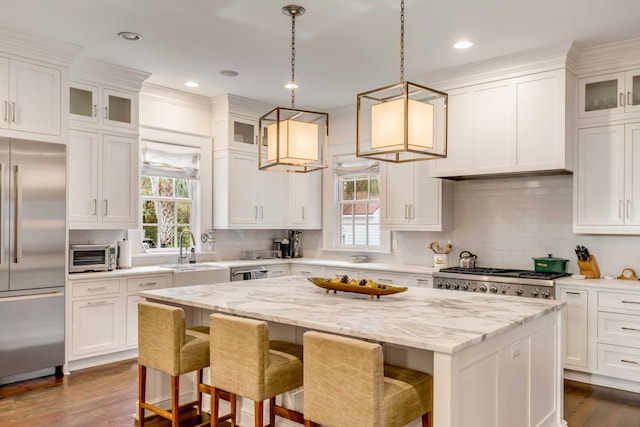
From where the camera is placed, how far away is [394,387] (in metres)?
2.22

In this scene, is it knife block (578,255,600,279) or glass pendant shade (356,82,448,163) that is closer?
glass pendant shade (356,82,448,163)

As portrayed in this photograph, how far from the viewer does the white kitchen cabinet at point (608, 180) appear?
166 inches

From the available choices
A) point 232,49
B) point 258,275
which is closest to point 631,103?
point 232,49

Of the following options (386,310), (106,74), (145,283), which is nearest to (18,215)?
(145,283)

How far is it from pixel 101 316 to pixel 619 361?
179 inches

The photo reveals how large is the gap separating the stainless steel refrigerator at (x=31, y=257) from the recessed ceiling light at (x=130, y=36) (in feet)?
3.67

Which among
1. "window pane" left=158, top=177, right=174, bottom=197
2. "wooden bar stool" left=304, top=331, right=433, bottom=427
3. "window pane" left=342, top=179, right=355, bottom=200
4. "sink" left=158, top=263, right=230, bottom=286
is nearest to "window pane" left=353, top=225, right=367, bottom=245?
"window pane" left=342, top=179, right=355, bottom=200

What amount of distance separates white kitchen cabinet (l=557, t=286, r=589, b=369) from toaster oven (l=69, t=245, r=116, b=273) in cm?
419

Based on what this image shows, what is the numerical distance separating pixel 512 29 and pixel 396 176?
2233 millimetres

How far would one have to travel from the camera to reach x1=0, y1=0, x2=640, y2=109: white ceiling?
11.5ft

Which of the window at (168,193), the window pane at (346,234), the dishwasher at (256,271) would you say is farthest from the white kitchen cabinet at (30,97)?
the window pane at (346,234)

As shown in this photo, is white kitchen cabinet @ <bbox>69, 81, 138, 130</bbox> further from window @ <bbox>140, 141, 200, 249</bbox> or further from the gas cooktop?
the gas cooktop

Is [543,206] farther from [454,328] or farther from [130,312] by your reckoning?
[130,312]

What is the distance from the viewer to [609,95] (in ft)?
14.4
